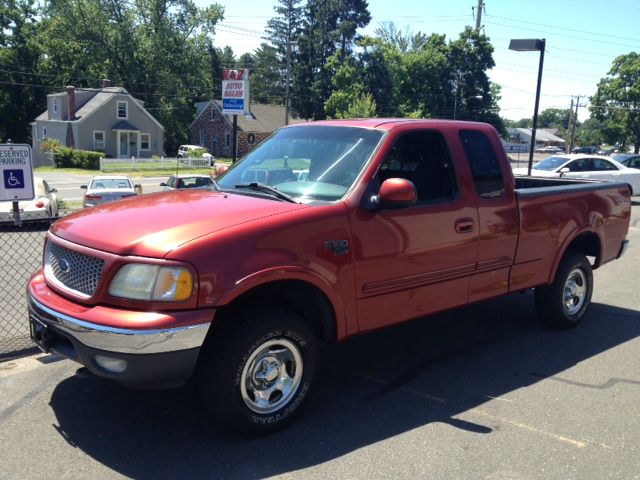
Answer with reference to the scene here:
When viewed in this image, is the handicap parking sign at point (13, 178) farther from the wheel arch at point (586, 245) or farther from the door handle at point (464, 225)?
the wheel arch at point (586, 245)

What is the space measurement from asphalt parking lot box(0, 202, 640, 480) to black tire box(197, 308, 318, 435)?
0.56 feet

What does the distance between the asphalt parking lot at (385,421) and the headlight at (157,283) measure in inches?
38.9

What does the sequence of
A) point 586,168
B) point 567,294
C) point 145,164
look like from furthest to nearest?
point 145,164 < point 586,168 < point 567,294

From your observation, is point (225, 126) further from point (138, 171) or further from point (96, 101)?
point (138, 171)

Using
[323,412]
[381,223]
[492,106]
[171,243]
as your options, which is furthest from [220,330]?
[492,106]

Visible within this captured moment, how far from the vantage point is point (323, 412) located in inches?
166

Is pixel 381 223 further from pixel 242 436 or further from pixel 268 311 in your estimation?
pixel 242 436

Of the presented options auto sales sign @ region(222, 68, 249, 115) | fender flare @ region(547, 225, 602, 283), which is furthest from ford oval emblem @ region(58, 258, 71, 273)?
auto sales sign @ region(222, 68, 249, 115)

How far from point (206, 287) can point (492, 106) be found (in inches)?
2657

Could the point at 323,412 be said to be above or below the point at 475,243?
below

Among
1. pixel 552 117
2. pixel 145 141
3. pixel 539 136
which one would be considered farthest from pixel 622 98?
pixel 552 117

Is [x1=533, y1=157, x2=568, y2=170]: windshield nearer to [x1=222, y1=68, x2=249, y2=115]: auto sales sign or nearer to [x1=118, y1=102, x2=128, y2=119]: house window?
[x1=222, y1=68, x2=249, y2=115]: auto sales sign

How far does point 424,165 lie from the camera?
4.80 meters

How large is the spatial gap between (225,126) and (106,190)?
45.1m
